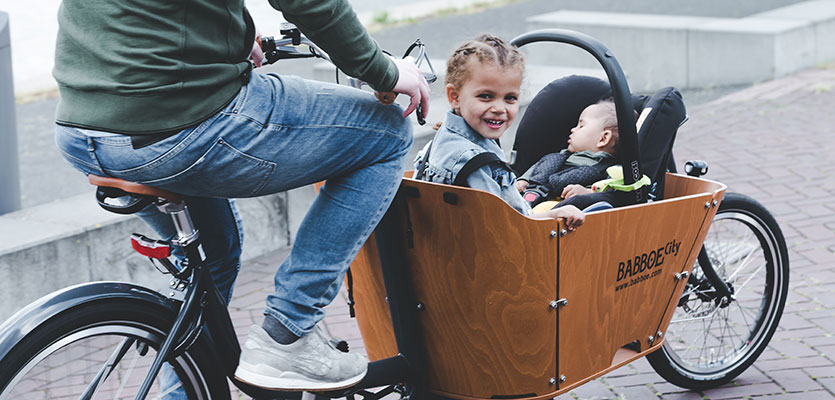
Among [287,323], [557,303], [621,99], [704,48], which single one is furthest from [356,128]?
[704,48]

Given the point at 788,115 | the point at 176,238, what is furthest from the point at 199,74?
the point at 788,115

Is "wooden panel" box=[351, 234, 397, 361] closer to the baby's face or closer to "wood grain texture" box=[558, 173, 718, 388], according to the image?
"wood grain texture" box=[558, 173, 718, 388]

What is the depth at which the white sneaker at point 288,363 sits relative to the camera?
238 centimetres

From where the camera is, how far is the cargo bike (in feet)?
7.53

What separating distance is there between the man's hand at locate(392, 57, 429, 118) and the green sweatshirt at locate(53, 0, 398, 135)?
0.35ft

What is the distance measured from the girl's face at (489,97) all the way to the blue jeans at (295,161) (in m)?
0.29

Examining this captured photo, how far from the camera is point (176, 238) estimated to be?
239 cm

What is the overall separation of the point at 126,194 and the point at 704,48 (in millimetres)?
7896

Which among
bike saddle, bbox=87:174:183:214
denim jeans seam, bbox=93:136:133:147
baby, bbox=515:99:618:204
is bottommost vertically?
Answer: baby, bbox=515:99:618:204

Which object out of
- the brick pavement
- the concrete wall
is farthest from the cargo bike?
the concrete wall

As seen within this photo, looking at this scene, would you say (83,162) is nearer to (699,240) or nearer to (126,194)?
(126,194)

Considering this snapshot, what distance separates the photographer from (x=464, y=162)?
2557 millimetres

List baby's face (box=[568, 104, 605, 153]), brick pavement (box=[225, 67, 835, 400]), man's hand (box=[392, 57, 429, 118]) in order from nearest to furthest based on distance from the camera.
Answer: man's hand (box=[392, 57, 429, 118]), baby's face (box=[568, 104, 605, 153]), brick pavement (box=[225, 67, 835, 400])

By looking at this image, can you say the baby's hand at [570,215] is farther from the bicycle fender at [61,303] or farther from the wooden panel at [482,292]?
the bicycle fender at [61,303]
